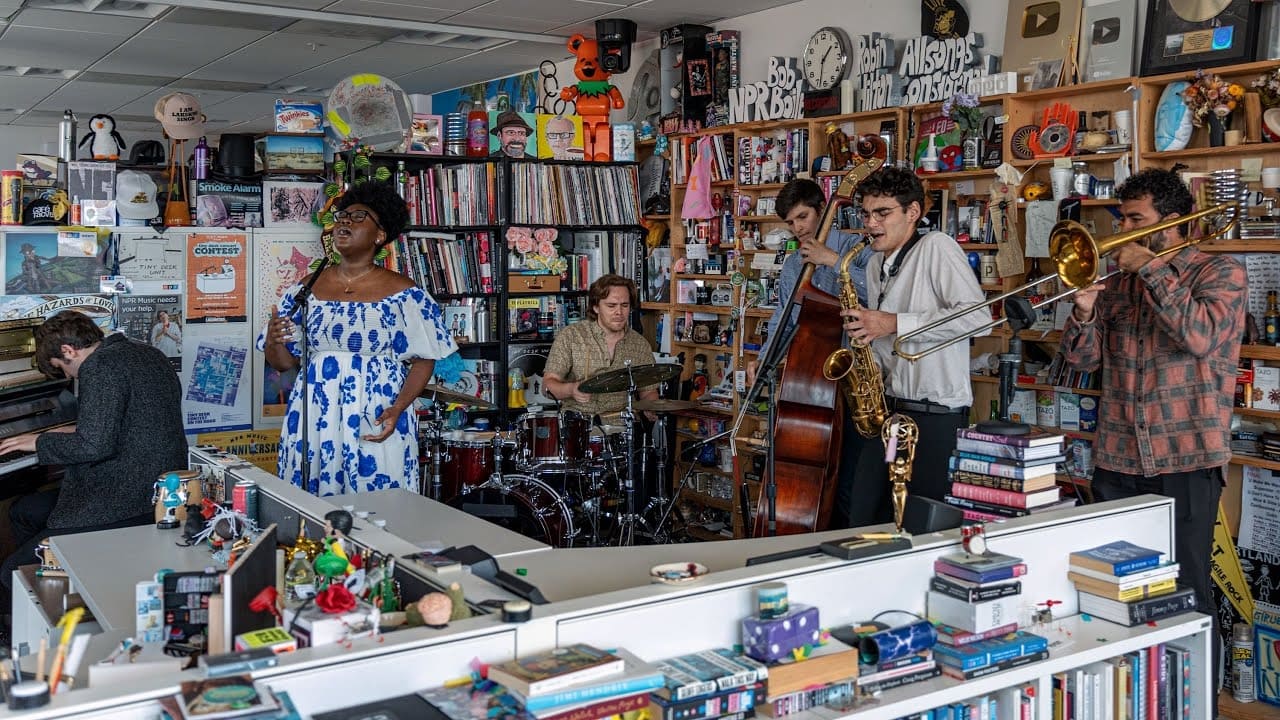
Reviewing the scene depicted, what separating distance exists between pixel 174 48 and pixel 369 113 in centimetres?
335

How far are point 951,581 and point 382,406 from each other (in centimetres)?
236

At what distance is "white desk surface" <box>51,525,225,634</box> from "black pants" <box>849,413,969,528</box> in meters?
1.94

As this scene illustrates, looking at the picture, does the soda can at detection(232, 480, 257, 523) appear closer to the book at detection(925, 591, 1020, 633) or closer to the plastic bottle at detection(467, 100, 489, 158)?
the book at detection(925, 591, 1020, 633)

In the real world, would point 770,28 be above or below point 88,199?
above

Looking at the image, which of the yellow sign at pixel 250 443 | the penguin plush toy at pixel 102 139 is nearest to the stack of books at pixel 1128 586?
the yellow sign at pixel 250 443

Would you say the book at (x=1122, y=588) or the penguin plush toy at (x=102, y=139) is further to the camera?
the penguin plush toy at (x=102, y=139)

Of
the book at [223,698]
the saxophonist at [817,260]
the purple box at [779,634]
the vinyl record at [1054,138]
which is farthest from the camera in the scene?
the vinyl record at [1054,138]

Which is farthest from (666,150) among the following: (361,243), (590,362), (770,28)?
(361,243)

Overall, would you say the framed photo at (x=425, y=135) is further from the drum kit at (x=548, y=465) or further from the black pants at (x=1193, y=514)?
the black pants at (x=1193, y=514)

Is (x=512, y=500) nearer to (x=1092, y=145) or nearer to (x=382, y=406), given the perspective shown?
(x=382, y=406)

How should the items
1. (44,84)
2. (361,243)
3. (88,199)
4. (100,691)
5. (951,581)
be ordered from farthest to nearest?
(44,84) → (88,199) → (361,243) → (951,581) → (100,691)

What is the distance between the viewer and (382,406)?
13.6ft

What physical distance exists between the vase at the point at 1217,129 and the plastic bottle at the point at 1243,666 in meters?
1.67

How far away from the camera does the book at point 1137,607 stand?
8.40 feet
